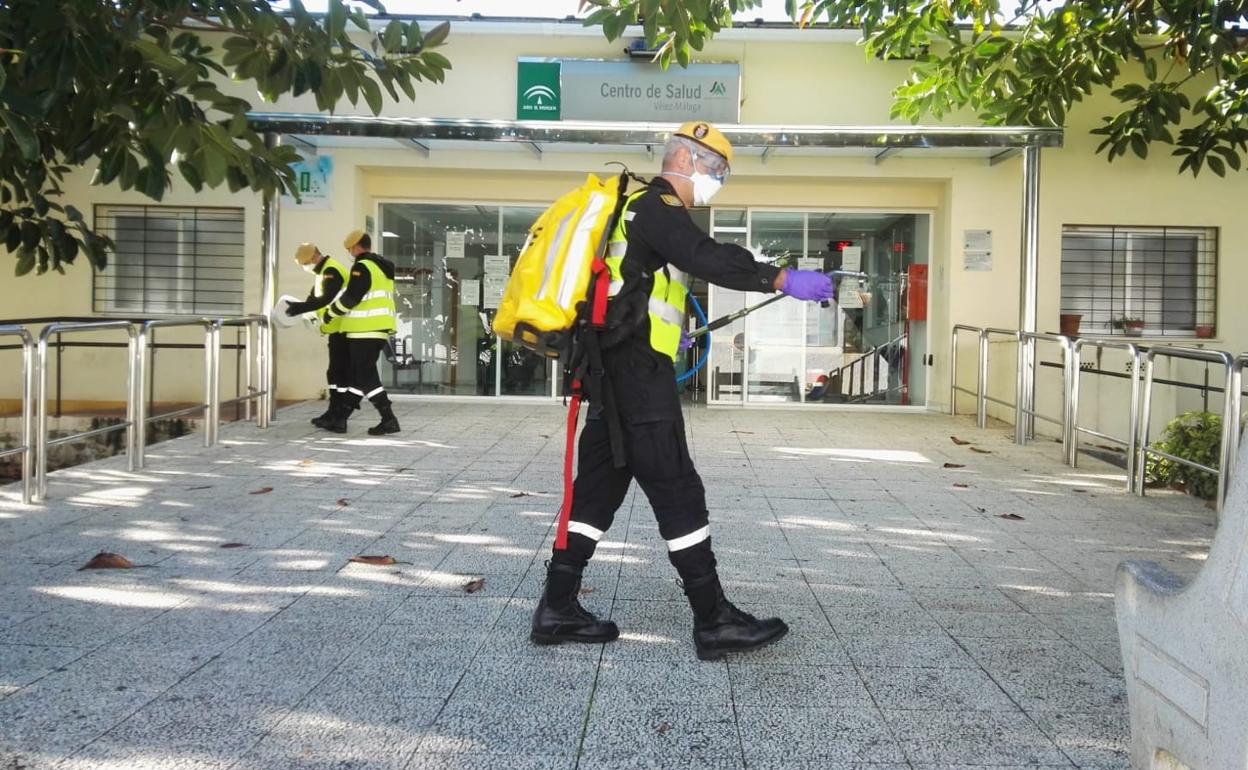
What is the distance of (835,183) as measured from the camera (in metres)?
14.1

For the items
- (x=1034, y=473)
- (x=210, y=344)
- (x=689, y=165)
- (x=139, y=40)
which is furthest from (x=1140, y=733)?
(x=210, y=344)

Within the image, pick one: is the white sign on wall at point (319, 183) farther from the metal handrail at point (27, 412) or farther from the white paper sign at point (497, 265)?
the metal handrail at point (27, 412)

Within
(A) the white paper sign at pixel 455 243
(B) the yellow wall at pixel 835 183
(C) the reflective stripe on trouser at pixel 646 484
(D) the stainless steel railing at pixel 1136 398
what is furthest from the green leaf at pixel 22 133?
(A) the white paper sign at pixel 455 243

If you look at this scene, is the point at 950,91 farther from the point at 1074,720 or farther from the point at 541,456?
the point at 1074,720

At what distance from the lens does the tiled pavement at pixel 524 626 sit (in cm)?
336

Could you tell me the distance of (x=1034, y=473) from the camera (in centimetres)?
909

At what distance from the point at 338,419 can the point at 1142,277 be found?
9583 millimetres

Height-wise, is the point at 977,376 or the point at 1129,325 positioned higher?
the point at 1129,325

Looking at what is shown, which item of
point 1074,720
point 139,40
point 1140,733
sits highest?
point 139,40

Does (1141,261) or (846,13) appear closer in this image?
(846,13)

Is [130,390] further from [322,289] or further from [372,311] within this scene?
[372,311]

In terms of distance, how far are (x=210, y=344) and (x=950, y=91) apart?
23.4 feet

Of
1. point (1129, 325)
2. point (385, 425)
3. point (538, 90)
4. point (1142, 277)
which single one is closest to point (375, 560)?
point (385, 425)

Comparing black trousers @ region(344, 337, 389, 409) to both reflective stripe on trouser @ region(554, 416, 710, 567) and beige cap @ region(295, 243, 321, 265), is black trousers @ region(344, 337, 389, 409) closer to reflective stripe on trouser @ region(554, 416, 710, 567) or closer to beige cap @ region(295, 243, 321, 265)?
beige cap @ region(295, 243, 321, 265)
